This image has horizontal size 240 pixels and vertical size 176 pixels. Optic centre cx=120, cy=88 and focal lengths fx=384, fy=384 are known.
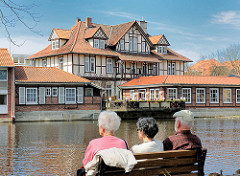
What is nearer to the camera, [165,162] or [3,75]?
[165,162]

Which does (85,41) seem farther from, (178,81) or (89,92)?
(178,81)

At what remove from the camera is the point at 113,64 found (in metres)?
44.6

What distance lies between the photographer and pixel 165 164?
210 inches

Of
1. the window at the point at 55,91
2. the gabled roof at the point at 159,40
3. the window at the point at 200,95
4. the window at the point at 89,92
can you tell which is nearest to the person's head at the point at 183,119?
the window at the point at 55,91

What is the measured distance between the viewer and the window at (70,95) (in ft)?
118

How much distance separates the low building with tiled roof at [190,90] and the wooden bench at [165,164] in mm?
32769

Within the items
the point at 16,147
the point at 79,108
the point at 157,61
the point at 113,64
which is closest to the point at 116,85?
the point at 113,64

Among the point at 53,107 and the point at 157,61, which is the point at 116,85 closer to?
the point at 157,61

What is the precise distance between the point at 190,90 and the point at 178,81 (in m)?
1.78

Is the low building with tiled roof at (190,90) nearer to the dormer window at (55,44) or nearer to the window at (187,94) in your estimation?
the window at (187,94)

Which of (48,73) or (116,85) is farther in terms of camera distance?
(116,85)

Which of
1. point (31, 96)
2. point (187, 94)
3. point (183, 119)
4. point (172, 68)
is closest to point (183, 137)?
point (183, 119)

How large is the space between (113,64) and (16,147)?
29.9 meters

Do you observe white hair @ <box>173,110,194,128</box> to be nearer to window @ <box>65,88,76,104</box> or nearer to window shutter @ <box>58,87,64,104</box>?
window shutter @ <box>58,87,64,104</box>
